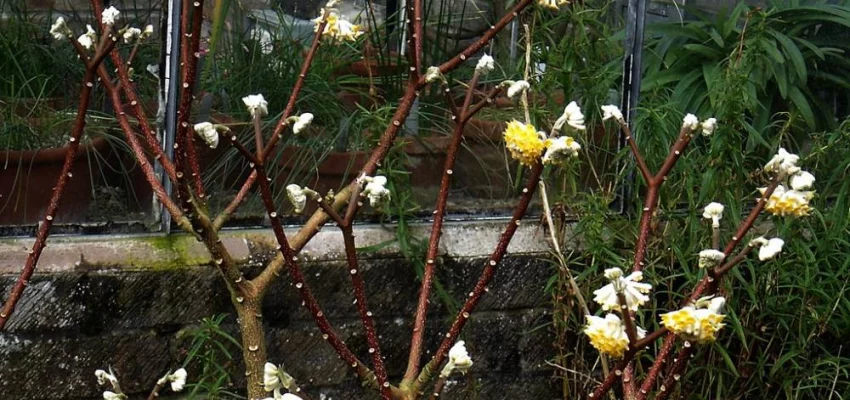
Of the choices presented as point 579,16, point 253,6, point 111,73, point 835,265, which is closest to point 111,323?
point 111,73

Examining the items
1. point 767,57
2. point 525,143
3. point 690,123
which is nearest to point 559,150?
point 525,143

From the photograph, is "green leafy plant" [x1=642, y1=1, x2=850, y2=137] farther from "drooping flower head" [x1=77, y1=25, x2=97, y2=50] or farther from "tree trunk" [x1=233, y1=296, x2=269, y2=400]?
"drooping flower head" [x1=77, y1=25, x2=97, y2=50]

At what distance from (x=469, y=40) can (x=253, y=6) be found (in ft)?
2.06

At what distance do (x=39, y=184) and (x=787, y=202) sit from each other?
2.04m

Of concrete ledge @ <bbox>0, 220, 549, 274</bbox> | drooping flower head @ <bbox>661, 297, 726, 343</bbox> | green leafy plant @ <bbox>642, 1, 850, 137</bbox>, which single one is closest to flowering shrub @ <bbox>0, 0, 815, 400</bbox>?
drooping flower head @ <bbox>661, 297, 726, 343</bbox>

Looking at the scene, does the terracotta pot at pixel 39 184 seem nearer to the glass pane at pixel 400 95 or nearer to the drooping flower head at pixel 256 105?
the glass pane at pixel 400 95

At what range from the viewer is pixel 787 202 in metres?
1.90

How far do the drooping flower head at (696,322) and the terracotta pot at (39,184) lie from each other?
6.54ft

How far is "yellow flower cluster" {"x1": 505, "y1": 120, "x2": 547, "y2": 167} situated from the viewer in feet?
6.07

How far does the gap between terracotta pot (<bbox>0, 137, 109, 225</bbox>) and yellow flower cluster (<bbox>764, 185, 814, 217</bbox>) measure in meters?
1.92

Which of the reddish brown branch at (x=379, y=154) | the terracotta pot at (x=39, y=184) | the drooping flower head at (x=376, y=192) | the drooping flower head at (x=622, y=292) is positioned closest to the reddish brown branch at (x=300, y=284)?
the drooping flower head at (x=376, y=192)

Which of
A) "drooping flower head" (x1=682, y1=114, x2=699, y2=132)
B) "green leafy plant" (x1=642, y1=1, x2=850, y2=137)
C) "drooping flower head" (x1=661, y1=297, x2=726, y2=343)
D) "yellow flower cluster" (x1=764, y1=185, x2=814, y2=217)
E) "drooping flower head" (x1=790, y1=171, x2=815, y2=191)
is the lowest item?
"green leafy plant" (x1=642, y1=1, x2=850, y2=137)

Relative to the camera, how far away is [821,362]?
128 inches

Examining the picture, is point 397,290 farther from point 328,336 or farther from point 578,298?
point 328,336
